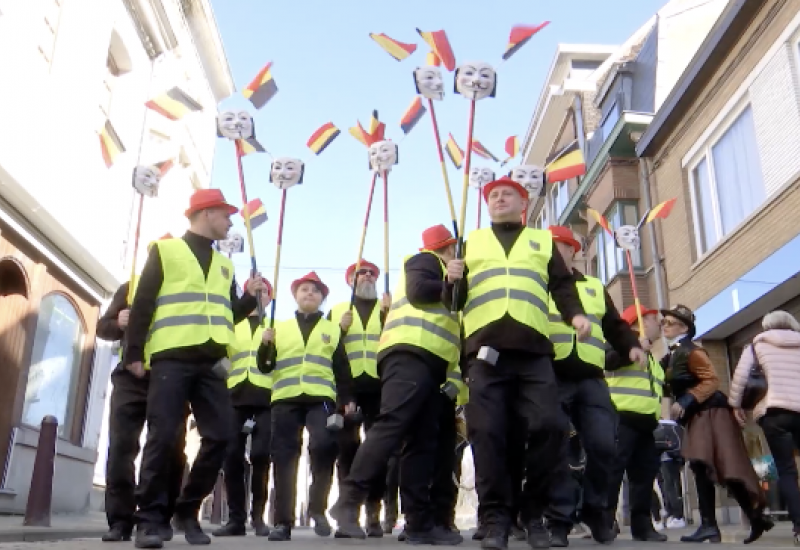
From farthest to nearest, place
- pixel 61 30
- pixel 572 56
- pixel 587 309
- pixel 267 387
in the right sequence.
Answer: pixel 572 56 < pixel 61 30 < pixel 267 387 < pixel 587 309

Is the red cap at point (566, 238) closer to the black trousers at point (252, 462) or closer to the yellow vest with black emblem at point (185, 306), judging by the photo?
the yellow vest with black emblem at point (185, 306)

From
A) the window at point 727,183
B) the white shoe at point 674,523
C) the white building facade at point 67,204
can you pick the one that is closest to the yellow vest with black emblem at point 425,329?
the white building facade at point 67,204

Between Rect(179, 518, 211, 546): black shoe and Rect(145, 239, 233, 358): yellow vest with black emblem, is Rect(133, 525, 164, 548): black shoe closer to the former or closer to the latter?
Rect(179, 518, 211, 546): black shoe

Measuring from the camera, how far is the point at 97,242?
12.8 meters

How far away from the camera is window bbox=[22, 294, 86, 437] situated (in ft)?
36.7

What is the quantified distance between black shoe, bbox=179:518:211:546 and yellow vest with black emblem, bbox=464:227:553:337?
196 centimetres

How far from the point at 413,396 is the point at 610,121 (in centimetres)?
1554

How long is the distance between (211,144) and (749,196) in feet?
46.2

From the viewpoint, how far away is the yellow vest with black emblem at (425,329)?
511 centimetres

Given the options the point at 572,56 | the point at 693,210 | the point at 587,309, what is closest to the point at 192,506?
the point at 587,309

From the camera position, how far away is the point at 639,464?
6590mm

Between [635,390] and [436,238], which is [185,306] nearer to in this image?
[436,238]

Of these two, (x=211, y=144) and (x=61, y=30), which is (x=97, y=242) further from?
(x=211, y=144)

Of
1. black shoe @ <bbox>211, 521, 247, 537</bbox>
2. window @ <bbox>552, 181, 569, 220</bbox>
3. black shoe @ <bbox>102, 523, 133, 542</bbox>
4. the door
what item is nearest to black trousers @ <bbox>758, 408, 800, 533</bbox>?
black shoe @ <bbox>211, 521, 247, 537</bbox>
